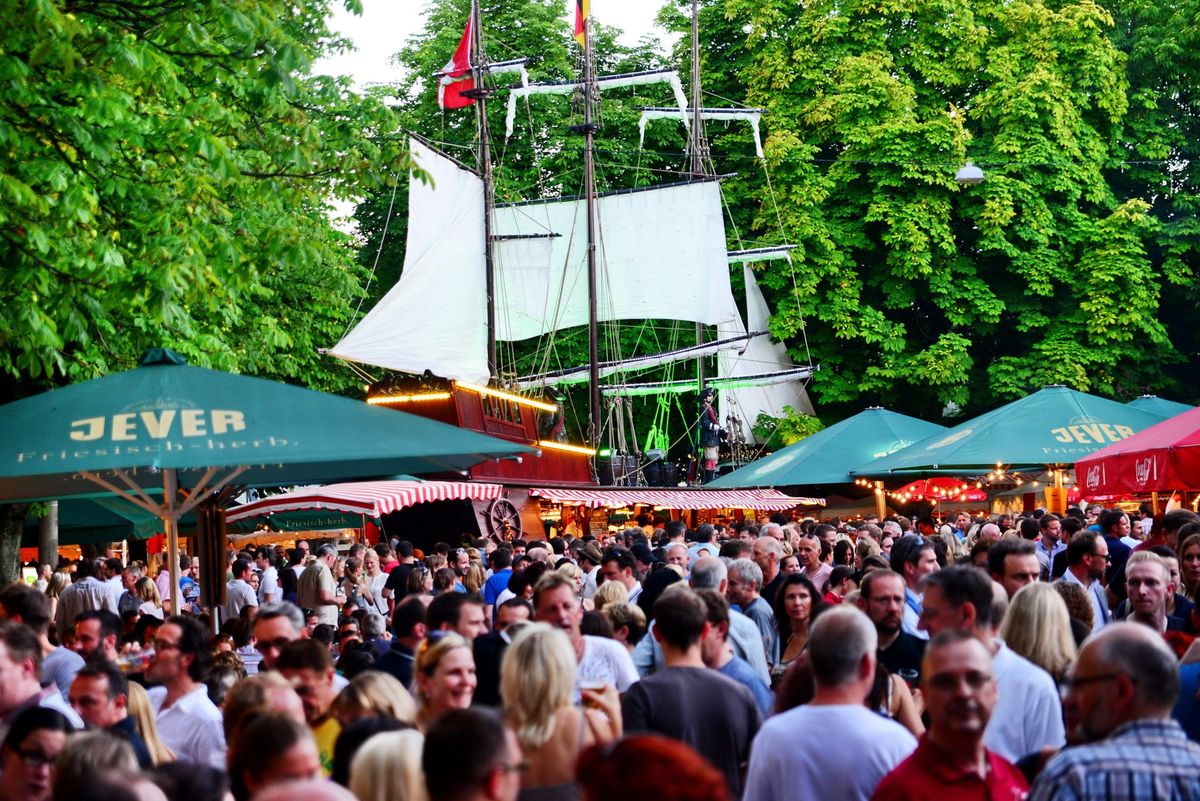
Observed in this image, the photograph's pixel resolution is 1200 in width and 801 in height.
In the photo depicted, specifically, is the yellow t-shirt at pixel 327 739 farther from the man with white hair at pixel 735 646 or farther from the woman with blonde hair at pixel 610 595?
the woman with blonde hair at pixel 610 595

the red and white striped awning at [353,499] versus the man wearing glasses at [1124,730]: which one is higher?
the red and white striped awning at [353,499]

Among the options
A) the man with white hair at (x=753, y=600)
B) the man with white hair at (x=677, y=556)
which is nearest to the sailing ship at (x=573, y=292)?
the man with white hair at (x=677, y=556)

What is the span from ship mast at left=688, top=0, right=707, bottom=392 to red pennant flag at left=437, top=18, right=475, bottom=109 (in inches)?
271

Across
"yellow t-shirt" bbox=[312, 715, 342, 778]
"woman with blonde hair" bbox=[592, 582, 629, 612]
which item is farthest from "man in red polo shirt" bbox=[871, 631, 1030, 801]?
"woman with blonde hair" bbox=[592, 582, 629, 612]

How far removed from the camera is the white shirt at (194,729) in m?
6.70

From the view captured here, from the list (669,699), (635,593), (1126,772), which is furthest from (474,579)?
(1126,772)

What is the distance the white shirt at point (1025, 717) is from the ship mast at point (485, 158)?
39.4 m

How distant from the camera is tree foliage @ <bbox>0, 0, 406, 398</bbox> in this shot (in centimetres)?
1111

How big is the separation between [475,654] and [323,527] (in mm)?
20616

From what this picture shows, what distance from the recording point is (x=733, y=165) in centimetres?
5288

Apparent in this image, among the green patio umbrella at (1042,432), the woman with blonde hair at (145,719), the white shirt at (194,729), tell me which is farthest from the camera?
the green patio umbrella at (1042,432)

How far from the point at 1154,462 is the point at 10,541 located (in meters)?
13.8

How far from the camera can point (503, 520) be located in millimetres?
35750

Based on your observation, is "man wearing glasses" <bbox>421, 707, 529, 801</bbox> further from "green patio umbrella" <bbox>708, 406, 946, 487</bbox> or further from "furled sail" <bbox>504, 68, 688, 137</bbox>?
"furled sail" <bbox>504, 68, 688, 137</bbox>
